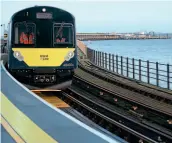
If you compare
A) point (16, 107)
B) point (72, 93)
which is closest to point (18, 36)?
point (72, 93)

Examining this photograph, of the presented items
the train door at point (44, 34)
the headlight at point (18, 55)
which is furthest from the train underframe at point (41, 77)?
the train door at point (44, 34)

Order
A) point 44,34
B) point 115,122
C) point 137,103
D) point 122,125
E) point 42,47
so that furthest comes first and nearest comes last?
point 44,34
point 42,47
point 137,103
point 115,122
point 122,125

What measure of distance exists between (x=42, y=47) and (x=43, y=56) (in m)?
0.37

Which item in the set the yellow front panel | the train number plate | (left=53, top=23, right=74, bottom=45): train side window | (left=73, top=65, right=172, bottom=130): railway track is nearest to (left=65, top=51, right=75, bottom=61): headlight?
the yellow front panel

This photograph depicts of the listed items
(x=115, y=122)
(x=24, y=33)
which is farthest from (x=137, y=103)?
(x=24, y=33)

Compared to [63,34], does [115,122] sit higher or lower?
lower

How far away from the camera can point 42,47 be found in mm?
15086

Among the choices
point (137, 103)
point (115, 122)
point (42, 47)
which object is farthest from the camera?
point (42, 47)

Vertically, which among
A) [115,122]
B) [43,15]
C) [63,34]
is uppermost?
[43,15]

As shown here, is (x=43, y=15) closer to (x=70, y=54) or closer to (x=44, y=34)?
(x=44, y=34)

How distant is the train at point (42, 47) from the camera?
14.9 metres

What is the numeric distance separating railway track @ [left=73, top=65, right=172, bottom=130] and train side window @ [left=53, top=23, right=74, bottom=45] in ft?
8.15

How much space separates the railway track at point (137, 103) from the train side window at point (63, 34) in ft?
8.15

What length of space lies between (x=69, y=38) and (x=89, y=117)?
12.7 feet
